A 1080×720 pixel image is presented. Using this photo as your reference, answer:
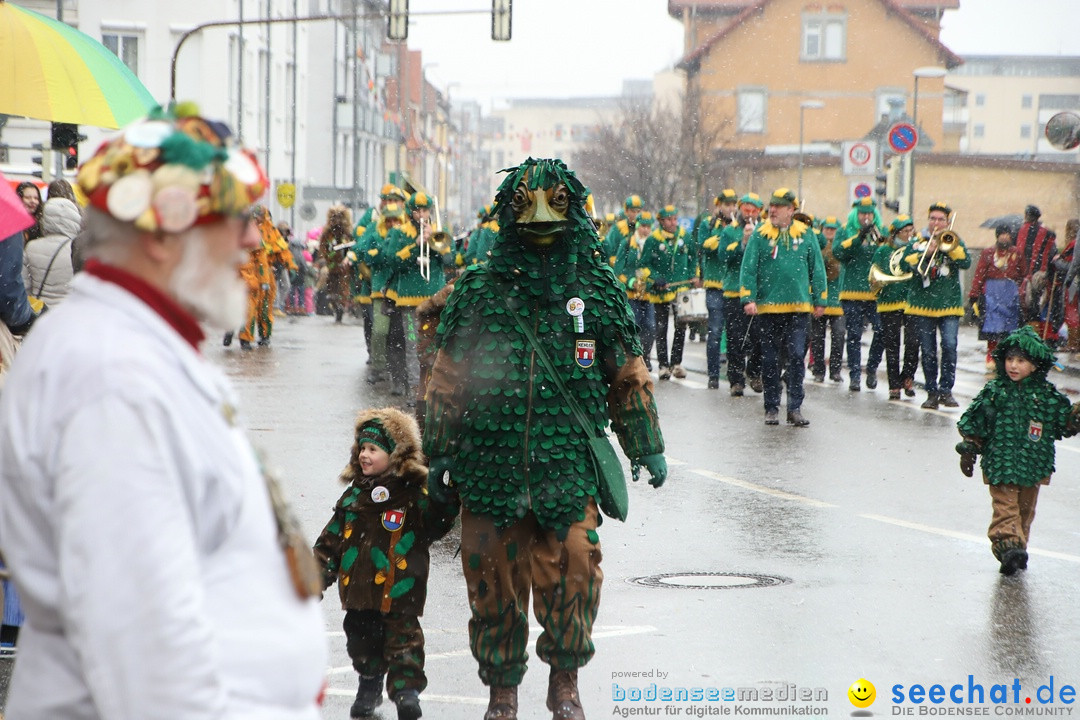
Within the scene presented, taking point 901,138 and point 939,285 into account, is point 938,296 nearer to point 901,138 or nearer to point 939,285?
point 939,285

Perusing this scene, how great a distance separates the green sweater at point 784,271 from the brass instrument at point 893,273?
5.72ft

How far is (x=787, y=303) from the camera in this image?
14.4 m

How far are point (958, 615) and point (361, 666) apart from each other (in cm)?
289

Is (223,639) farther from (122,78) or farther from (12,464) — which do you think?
(122,78)

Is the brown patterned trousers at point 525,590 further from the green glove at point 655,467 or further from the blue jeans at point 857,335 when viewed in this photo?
the blue jeans at point 857,335

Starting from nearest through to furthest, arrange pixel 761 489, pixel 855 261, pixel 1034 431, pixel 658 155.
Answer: pixel 1034 431 < pixel 761 489 < pixel 855 261 < pixel 658 155

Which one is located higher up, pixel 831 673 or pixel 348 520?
pixel 348 520

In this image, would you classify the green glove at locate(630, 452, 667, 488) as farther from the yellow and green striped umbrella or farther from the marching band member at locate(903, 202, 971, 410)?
the marching band member at locate(903, 202, 971, 410)

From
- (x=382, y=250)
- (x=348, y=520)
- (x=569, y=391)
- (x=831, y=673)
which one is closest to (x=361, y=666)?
(x=348, y=520)

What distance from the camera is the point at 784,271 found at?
14.4 metres

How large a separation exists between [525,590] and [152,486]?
131 inches

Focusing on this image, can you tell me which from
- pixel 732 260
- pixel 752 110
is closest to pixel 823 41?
pixel 752 110

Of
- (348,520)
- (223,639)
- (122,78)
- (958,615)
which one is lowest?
(958,615)

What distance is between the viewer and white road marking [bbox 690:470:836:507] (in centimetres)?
1012
